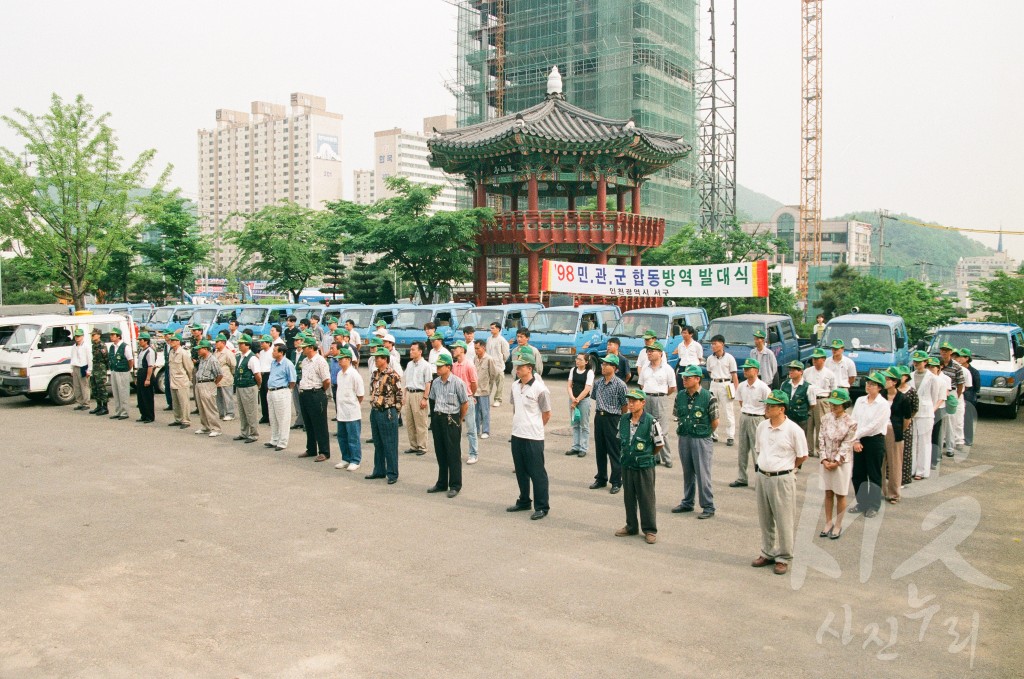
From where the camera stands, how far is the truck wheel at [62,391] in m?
16.9

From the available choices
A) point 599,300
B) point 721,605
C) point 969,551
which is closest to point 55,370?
point 721,605

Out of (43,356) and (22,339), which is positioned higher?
(22,339)

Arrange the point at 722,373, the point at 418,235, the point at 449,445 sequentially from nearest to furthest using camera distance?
the point at 449,445 < the point at 722,373 < the point at 418,235

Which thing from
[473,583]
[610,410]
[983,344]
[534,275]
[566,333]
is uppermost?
[534,275]

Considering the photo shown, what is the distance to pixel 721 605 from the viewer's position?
632 centimetres

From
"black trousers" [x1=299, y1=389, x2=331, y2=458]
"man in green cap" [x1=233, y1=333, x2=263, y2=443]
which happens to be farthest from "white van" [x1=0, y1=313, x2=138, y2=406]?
"black trousers" [x1=299, y1=389, x2=331, y2=458]

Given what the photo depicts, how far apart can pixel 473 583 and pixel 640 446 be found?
2.10 m

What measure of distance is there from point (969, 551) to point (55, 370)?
16920mm

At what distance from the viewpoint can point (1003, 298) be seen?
21766mm

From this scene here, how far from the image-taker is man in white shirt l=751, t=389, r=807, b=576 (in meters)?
7.02

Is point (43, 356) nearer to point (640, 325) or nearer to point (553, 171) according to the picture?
point (640, 325)

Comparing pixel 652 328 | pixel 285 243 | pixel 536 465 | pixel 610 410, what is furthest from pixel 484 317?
pixel 285 243

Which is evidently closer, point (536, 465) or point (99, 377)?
point (536, 465)

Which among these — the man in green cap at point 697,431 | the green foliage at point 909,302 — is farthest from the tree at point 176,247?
the man in green cap at point 697,431
